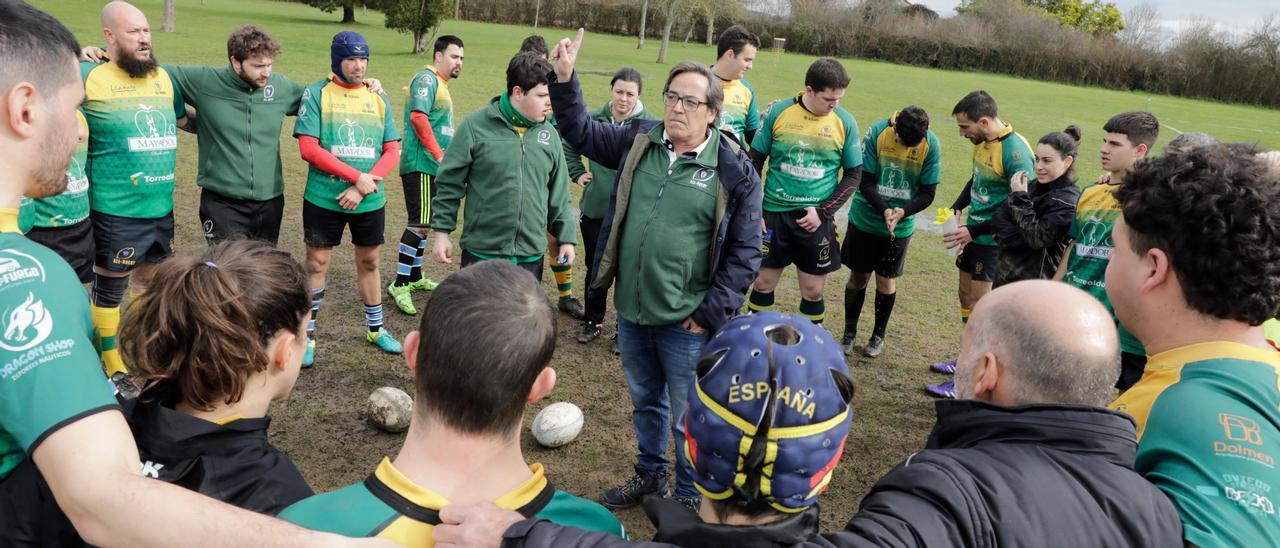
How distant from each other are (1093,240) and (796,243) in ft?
7.64

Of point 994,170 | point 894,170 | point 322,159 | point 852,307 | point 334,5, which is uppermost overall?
point 334,5

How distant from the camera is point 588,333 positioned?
22.2ft

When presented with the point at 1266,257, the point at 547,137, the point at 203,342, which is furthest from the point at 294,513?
the point at 547,137

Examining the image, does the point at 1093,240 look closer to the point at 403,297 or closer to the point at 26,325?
the point at 26,325

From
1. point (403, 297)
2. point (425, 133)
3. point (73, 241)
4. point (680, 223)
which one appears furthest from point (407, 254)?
point (680, 223)

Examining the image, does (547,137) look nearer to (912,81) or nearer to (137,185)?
(137,185)

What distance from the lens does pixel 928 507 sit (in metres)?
1.67

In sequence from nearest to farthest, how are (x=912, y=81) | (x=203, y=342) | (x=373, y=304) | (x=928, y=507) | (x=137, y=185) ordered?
(x=928, y=507) → (x=203, y=342) → (x=137, y=185) → (x=373, y=304) → (x=912, y=81)

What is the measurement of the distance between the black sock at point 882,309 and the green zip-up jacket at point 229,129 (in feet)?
16.6

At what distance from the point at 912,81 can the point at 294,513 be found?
136ft

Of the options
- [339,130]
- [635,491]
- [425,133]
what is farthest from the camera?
[425,133]

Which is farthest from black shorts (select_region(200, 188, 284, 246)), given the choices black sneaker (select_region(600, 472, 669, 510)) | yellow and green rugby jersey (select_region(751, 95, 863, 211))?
yellow and green rugby jersey (select_region(751, 95, 863, 211))

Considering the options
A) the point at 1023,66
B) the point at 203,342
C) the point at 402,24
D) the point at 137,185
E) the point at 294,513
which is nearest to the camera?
the point at 294,513

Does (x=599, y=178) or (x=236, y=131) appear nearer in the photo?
(x=236, y=131)
